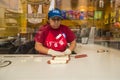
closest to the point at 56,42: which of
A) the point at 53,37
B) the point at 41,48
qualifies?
the point at 53,37

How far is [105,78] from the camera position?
129cm

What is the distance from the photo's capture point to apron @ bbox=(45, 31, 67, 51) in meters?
2.14

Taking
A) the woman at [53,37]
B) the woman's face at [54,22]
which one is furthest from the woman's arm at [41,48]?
the woman's face at [54,22]

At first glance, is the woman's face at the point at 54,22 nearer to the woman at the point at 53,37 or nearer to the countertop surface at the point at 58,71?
the woman at the point at 53,37

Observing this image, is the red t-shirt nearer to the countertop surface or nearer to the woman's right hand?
the woman's right hand

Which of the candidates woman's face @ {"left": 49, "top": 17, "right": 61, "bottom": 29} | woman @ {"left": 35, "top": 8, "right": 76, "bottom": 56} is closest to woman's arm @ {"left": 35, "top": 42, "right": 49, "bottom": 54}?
woman @ {"left": 35, "top": 8, "right": 76, "bottom": 56}

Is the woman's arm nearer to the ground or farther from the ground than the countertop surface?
farther from the ground

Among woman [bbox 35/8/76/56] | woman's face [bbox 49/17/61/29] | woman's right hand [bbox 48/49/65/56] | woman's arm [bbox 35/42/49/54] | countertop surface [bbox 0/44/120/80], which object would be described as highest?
woman's face [bbox 49/17/61/29]

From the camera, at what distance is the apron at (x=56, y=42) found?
7.02 feet

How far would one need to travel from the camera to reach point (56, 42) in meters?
2.16

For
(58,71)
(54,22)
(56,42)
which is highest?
(54,22)

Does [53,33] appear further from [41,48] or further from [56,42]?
[41,48]

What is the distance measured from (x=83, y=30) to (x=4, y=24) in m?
1.33

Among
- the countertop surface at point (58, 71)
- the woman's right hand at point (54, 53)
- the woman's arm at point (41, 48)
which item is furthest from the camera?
the woman's arm at point (41, 48)
